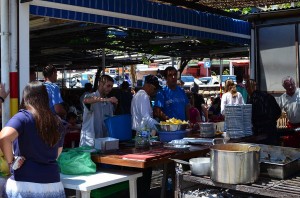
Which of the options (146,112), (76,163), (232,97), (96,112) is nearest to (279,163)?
(76,163)

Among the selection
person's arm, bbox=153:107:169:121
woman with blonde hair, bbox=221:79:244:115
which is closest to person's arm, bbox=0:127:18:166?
person's arm, bbox=153:107:169:121

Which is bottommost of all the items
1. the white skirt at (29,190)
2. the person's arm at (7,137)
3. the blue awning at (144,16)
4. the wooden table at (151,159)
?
the white skirt at (29,190)

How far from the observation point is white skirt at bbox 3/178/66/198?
3.14 m

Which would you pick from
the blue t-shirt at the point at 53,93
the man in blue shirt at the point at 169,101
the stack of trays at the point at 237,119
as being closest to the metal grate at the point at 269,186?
the stack of trays at the point at 237,119

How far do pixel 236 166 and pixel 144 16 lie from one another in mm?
3060

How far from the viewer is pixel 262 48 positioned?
323 inches

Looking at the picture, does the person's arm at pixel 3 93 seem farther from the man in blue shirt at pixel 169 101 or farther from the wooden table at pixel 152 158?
the man in blue shirt at pixel 169 101

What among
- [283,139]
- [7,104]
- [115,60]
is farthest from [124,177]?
[115,60]

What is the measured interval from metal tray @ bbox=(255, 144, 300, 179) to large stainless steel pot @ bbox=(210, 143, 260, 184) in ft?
0.65

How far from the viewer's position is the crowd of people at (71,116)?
122 inches

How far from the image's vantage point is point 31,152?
3.11 m

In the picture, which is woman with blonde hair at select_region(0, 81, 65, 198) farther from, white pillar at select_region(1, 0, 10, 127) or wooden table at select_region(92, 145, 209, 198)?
white pillar at select_region(1, 0, 10, 127)

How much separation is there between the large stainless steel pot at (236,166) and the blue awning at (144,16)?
2503 mm

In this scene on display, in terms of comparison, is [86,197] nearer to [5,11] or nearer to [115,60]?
[5,11]
